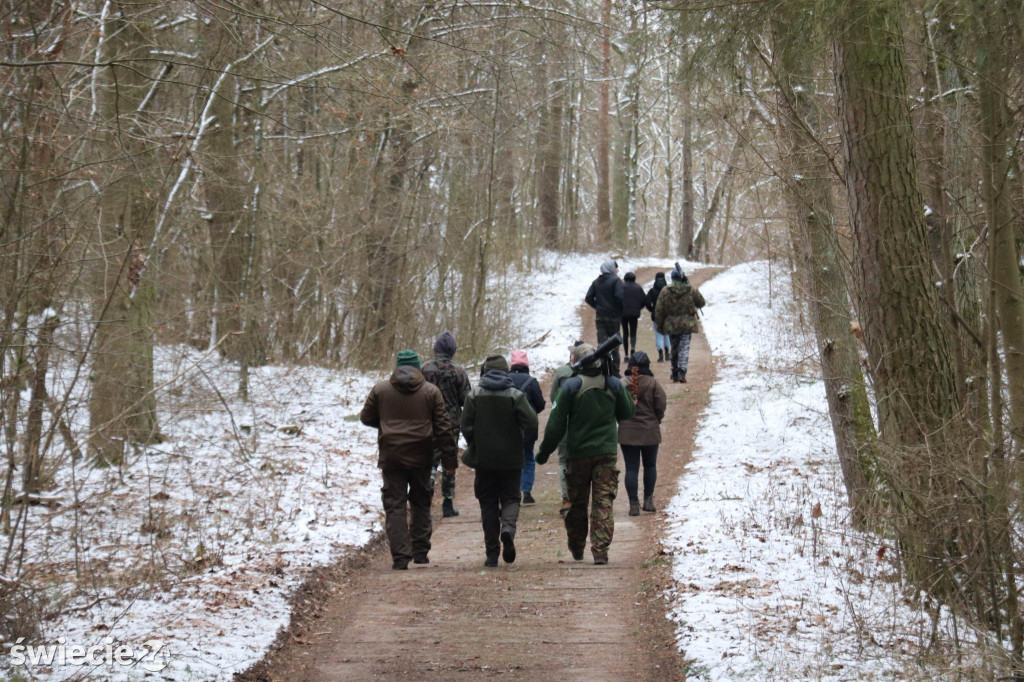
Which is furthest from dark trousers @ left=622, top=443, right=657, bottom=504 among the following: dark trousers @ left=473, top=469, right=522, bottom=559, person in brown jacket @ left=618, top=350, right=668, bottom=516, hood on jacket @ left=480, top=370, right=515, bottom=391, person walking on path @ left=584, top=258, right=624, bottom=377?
person walking on path @ left=584, top=258, right=624, bottom=377

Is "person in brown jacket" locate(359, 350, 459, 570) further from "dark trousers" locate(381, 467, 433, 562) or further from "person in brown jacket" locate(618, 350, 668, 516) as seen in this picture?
"person in brown jacket" locate(618, 350, 668, 516)

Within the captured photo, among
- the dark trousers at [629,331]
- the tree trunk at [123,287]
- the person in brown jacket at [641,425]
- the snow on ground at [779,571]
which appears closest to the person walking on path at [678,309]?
the dark trousers at [629,331]

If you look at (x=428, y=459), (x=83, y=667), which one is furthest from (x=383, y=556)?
(x=83, y=667)

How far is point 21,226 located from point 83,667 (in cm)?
316

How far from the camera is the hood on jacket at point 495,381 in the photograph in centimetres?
895

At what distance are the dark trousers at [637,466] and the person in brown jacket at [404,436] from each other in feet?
8.34

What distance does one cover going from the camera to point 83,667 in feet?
19.4

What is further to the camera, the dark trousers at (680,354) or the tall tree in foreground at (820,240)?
the dark trousers at (680,354)

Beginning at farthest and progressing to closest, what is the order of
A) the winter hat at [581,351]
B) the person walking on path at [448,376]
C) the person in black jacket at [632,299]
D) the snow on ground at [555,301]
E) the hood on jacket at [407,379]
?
the snow on ground at [555,301], the person in black jacket at [632,299], the person walking on path at [448,376], the winter hat at [581,351], the hood on jacket at [407,379]

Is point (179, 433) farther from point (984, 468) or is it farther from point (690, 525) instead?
point (984, 468)

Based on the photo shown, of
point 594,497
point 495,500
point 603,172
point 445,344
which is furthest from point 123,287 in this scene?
point 603,172

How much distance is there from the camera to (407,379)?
345 inches

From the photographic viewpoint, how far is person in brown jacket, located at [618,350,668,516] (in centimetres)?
1048

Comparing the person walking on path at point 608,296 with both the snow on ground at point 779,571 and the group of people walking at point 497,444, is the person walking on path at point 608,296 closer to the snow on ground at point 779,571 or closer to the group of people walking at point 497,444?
the snow on ground at point 779,571
